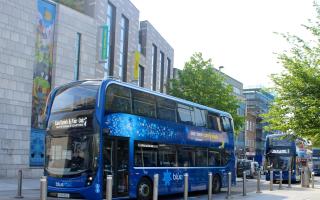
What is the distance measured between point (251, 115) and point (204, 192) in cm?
7112

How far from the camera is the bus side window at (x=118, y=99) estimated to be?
14.2m

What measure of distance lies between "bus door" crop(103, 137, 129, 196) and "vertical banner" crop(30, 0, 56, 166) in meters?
14.1

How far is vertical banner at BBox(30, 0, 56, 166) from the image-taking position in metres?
27.5

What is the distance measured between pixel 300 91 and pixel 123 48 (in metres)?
25.0

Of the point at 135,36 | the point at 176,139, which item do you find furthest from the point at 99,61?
the point at 176,139

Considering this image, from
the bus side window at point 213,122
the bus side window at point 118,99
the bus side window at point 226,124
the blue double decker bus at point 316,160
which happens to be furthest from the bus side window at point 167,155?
the blue double decker bus at point 316,160

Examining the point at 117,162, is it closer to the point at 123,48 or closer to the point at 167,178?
the point at 167,178

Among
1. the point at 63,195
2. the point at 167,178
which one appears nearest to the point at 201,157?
the point at 167,178

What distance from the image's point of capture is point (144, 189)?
51.0ft

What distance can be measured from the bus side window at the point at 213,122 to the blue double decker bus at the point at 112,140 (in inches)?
109

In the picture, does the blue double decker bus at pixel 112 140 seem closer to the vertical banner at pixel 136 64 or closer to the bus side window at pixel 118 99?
the bus side window at pixel 118 99

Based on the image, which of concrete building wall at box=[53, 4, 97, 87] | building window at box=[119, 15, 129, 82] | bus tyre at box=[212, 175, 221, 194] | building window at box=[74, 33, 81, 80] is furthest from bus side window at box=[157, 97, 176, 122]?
building window at box=[119, 15, 129, 82]

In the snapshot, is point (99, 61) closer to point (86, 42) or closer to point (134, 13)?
point (86, 42)

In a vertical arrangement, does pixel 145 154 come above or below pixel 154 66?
below
